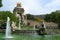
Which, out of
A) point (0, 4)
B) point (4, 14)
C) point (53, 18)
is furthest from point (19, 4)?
point (0, 4)

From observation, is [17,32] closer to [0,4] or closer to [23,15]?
[0,4]

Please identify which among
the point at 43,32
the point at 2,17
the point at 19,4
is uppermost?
the point at 19,4

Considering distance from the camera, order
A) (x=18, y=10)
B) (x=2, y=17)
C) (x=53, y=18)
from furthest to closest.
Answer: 1. (x=53, y=18)
2. (x=18, y=10)
3. (x=2, y=17)

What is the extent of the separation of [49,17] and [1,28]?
5238cm

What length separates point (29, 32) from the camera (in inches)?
1416

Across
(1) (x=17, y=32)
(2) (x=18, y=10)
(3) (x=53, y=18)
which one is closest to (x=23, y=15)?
(2) (x=18, y=10)

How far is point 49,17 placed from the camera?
90.5 metres

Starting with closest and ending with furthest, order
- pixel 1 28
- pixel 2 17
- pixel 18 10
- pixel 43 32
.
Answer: pixel 43 32 → pixel 1 28 → pixel 2 17 → pixel 18 10

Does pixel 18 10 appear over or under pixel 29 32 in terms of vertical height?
over

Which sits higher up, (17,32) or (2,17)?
(2,17)

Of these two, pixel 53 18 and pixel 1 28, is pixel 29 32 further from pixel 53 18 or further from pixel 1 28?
pixel 53 18

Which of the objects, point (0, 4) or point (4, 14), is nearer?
point (0, 4)

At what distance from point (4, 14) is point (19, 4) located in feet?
74.6

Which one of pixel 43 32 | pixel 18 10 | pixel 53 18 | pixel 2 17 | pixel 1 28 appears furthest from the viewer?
pixel 53 18
